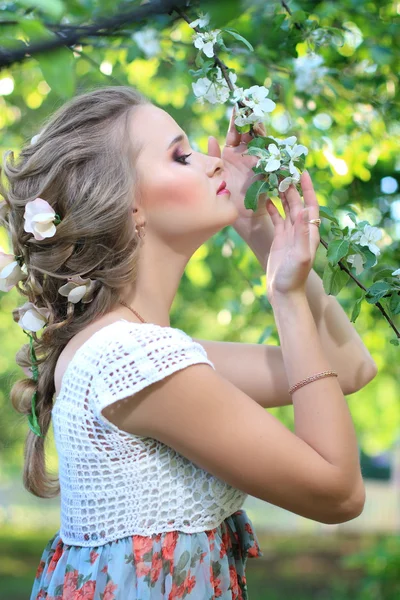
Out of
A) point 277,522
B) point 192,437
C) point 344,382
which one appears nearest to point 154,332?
point 192,437

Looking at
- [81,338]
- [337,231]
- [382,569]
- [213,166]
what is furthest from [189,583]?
[382,569]

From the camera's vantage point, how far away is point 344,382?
2025 millimetres

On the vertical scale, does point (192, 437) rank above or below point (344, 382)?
above

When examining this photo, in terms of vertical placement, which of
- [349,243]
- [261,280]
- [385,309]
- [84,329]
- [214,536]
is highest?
[349,243]

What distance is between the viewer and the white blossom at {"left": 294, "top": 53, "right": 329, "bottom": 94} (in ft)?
9.21

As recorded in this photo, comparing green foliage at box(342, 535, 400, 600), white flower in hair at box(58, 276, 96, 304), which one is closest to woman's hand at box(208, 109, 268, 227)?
white flower in hair at box(58, 276, 96, 304)

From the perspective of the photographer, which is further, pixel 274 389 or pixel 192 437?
pixel 274 389

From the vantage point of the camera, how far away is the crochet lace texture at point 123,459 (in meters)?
1.53

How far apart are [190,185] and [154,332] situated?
1.20 ft

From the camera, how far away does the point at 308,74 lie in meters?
2.90

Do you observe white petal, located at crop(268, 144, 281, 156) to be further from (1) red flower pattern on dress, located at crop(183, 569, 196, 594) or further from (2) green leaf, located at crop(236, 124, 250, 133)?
(1) red flower pattern on dress, located at crop(183, 569, 196, 594)

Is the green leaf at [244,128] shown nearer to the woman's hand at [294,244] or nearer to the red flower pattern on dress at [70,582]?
the woman's hand at [294,244]

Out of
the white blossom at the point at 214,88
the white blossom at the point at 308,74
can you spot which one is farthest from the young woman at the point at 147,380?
the white blossom at the point at 308,74

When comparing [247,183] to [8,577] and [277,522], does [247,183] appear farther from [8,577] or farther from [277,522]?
[277,522]
